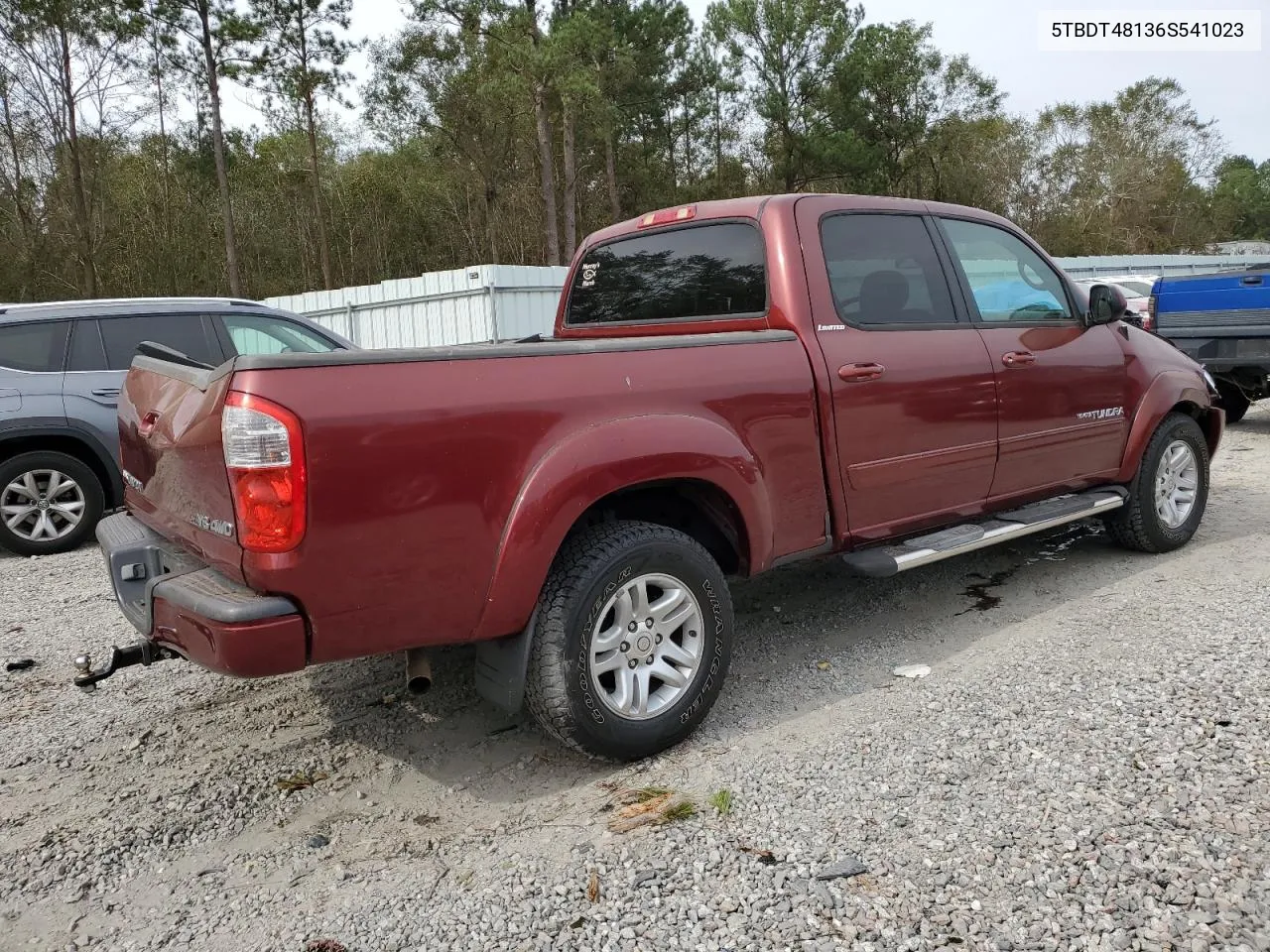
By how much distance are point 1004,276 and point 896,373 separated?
126 cm

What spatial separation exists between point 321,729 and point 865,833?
1.98 meters

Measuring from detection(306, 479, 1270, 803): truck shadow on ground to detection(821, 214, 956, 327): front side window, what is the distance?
1.15 metres

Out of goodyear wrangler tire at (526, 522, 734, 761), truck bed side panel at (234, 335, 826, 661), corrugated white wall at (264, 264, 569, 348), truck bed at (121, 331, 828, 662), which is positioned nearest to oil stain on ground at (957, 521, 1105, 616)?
goodyear wrangler tire at (526, 522, 734, 761)

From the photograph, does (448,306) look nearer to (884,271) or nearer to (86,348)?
(86,348)

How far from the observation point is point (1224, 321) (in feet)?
28.8

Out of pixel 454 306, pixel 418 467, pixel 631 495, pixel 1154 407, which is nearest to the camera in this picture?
pixel 418 467

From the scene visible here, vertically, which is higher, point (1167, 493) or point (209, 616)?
point (209, 616)

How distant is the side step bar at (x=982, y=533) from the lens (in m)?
3.62

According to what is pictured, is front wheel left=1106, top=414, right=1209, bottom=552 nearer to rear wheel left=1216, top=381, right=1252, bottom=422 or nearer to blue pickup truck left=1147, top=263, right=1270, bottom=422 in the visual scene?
blue pickup truck left=1147, top=263, right=1270, bottom=422

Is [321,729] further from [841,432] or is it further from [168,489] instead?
[841,432]

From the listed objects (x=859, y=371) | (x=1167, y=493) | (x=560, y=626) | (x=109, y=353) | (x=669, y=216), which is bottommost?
(x=1167, y=493)

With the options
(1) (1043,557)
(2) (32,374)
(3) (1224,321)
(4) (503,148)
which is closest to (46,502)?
(2) (32,374)

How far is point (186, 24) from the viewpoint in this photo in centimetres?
2272

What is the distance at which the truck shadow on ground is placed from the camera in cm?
317
